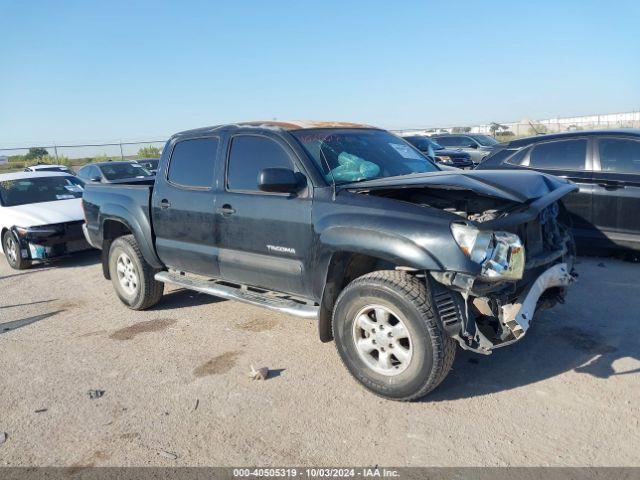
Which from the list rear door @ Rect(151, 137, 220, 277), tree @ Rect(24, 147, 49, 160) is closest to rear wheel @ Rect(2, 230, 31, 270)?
rear door @ Rect(151, 137, 220, 277)

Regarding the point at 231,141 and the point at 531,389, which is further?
the point at 231,141

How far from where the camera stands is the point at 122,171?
46.8 ft

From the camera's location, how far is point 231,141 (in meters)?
5.01

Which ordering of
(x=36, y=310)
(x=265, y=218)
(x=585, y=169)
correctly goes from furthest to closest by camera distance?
(x=585, y=169), (x=36, y=310), (x=265, y=218)

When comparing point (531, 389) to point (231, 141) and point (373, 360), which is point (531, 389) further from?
point (231, 141)

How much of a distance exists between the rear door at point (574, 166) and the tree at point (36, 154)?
3187cm

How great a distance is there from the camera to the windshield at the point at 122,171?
13945 millimetres

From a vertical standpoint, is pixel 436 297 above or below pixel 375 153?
below

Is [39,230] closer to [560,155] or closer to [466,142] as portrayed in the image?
[560,155]

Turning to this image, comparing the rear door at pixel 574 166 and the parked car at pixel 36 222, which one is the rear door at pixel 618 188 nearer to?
the rear door at pixel 574 166

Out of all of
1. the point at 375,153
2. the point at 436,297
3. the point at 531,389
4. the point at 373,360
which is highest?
the point at 375,153

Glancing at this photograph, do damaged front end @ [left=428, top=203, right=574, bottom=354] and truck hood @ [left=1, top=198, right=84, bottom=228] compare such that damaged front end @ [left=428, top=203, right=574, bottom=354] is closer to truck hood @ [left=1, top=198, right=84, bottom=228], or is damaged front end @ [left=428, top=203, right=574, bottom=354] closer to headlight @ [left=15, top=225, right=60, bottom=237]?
headlight @ [left=15, top=225, right=60, bottom=237]

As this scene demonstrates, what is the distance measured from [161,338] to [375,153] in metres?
2.70

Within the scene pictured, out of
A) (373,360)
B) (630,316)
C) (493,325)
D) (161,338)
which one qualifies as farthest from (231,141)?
(630,316)
